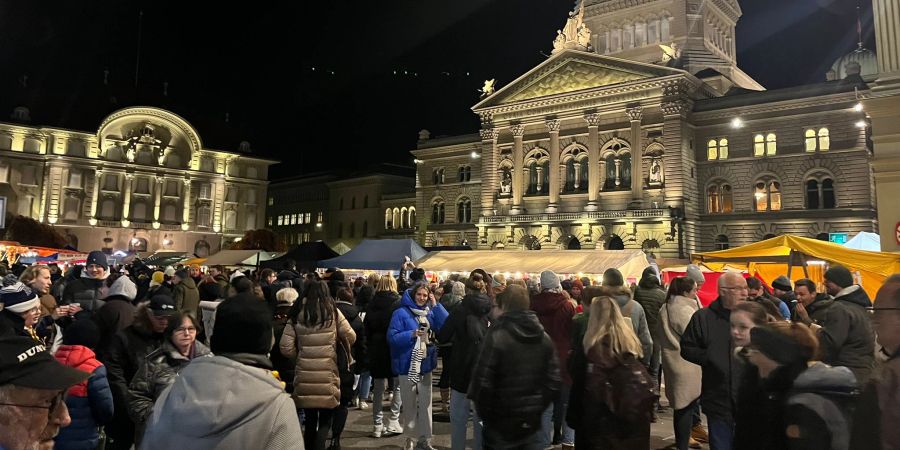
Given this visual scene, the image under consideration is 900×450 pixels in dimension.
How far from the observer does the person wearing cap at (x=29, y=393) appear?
2.35 metres

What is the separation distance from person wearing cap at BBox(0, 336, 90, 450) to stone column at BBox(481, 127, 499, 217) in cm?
4466

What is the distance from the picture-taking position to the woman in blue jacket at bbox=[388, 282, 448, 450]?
7359 mm

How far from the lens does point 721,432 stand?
5.46 m

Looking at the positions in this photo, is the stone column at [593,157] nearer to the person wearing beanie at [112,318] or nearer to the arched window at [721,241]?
the arched window at [721,241]

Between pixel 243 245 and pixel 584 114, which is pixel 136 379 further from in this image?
pixel 243 245

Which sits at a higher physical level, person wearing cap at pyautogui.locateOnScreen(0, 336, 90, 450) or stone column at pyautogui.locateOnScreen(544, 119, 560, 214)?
stone column at pyautogui.locateOnScreen(544, 119, 560, 214)

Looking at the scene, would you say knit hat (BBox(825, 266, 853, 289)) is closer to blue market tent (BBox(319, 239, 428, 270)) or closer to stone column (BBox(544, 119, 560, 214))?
blue market tent (BBox(319, 239, 428, 270))

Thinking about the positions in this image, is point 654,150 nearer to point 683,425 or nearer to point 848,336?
point 683,425

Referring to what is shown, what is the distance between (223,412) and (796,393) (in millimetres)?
2661

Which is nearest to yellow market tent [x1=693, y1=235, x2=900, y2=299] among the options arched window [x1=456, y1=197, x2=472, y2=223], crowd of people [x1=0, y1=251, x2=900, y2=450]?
crowd of people [x1=0, y1=251, x2=900, y2=450]

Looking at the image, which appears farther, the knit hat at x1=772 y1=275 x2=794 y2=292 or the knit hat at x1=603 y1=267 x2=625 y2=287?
the knit hat at x1=772 y1=275 x2=794 y2=292

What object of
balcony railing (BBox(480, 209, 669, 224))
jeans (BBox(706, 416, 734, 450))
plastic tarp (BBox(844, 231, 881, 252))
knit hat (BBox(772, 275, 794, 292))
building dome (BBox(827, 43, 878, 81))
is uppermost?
building dome (BBox(827, 43, 878, 81))

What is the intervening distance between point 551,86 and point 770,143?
50.7ft

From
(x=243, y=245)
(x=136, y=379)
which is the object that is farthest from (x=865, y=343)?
(x=243, y=245)
